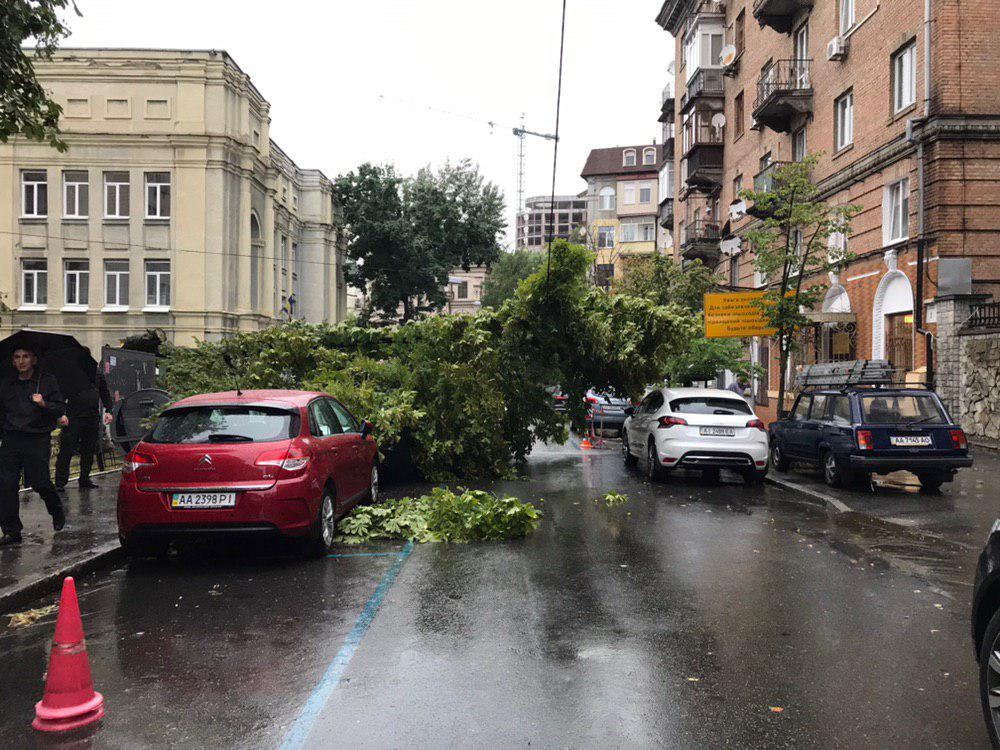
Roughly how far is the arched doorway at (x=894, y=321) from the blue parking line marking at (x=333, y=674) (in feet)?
58.8

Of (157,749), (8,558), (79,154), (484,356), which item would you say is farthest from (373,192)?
(157,749)

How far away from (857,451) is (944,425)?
130 cm

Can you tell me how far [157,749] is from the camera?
3807 millimetres

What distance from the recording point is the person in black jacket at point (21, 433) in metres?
7.96

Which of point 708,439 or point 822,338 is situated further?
point 822,338

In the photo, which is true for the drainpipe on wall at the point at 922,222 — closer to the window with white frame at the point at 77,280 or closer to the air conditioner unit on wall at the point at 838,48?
the air conditioner unit on wall at the point at 838,48

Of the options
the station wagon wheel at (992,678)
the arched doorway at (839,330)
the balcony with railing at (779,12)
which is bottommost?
the station wagon wheel at (992,678)

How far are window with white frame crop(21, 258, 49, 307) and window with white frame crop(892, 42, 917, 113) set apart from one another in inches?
1316

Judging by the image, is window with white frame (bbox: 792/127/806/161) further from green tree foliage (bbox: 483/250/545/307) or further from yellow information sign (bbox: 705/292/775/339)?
green tree foliage (bbox: 483/250/545/307)

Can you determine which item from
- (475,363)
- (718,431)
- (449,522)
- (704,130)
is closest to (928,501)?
(718,431)

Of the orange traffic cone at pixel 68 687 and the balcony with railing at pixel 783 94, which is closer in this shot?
the orange traffic cone at pixel 68 687

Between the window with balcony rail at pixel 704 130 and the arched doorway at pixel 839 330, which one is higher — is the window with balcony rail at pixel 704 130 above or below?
above

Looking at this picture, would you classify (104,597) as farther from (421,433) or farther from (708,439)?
(708,439)

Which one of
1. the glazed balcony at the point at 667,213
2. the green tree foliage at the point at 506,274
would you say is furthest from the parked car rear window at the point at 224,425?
the green tree foliage at the point at 506,274
